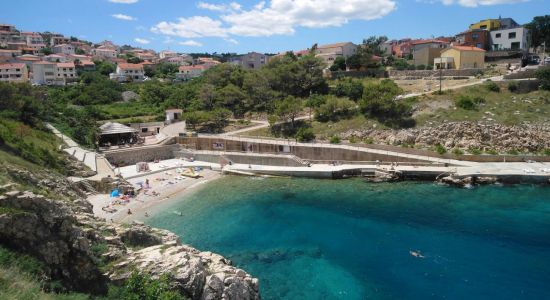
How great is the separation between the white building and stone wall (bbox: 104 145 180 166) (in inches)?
2254

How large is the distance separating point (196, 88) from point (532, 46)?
5850 cm

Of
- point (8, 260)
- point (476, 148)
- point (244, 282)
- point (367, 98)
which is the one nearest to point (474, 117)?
point (476, 148)

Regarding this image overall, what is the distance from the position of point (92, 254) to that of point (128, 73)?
89983 millimetres

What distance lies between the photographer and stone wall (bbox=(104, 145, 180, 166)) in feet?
130

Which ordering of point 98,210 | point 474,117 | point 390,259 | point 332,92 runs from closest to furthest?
point 390,259 → point 98,210 → point 474,117 → point 332,92

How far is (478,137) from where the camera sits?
38500mm

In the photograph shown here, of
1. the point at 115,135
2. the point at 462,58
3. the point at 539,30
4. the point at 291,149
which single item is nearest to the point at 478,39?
the point at 539,30

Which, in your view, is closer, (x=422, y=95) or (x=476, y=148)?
(x=476, y=148)

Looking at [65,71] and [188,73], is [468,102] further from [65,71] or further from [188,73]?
[65,71]

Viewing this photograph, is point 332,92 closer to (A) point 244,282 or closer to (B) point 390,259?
(B) point 390,259

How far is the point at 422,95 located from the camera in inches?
1854

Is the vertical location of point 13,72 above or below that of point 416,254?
above

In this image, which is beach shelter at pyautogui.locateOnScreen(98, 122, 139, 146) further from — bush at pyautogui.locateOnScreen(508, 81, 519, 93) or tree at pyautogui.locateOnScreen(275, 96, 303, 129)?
bush at pyautogui.locateOnScreen(508, 81, 519, 93)

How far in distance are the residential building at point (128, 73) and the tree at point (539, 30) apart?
8313 cm
